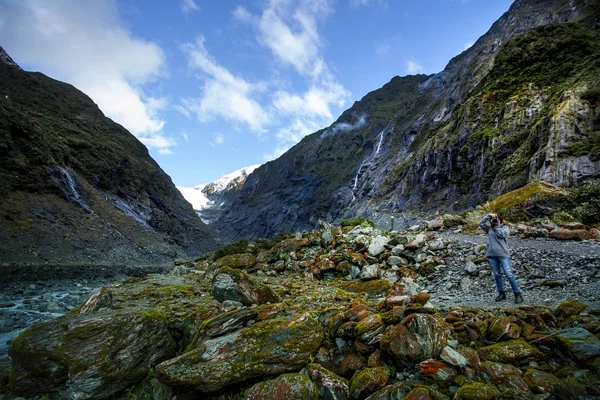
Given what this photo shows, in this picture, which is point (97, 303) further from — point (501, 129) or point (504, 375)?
point (501, 129)

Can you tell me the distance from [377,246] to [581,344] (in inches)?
351

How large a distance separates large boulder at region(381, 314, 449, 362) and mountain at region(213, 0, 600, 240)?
1024 inches

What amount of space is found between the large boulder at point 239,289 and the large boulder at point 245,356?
1812mm

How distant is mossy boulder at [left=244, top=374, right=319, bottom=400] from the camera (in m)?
4.02

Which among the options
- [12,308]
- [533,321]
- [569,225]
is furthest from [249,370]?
[12,308]

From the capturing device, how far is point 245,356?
4848mm

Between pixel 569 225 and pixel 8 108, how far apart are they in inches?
3581

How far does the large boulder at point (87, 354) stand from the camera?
475 cm

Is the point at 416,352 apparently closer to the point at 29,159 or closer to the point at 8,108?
the point at 29,159

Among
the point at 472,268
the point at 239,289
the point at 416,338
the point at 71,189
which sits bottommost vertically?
the point at 472,268

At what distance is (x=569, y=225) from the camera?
36.5 ft

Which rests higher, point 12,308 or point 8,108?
point 8,108

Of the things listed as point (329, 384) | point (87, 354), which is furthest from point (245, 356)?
point (87, 354)

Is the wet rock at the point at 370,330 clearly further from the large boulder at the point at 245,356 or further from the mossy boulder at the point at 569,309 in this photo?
the mossy boulder at the point at 569,309
